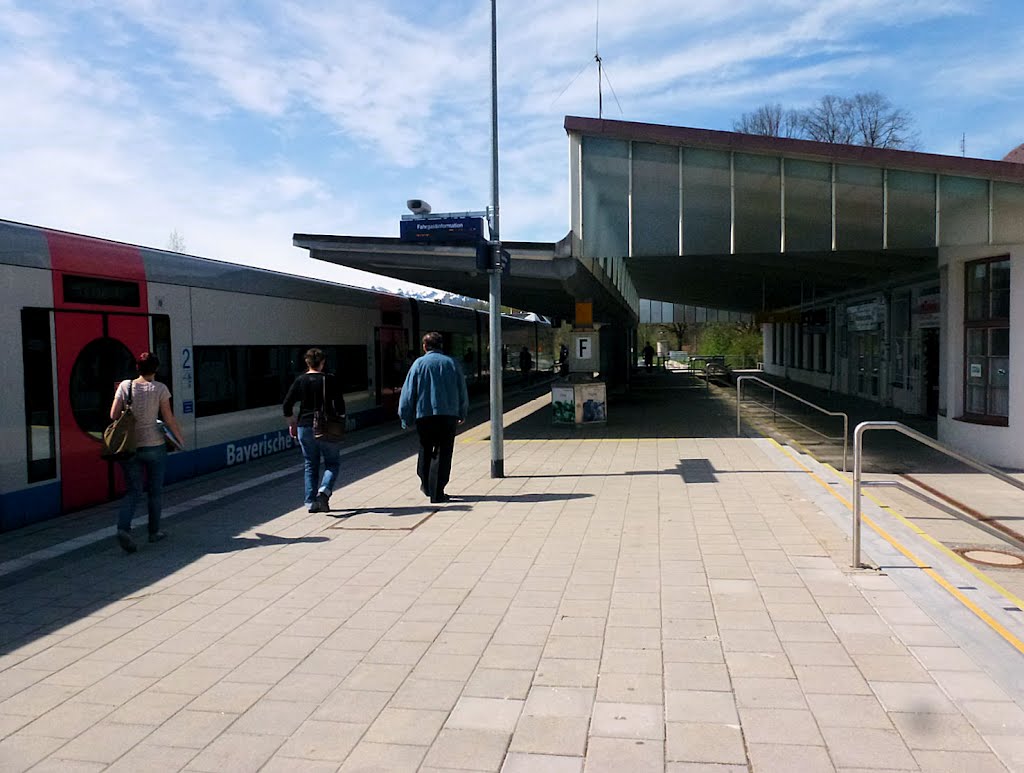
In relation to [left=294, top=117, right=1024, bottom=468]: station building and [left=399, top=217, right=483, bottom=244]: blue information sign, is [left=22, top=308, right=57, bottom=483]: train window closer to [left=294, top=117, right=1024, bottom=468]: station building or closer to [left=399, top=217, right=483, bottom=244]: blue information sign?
[left=399, top=217, right=483, bottom=244]: blue information sign

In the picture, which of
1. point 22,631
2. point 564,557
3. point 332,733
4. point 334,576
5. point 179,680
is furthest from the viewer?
point 564,557

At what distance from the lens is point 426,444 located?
322 inches

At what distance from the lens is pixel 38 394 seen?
7.10 meters

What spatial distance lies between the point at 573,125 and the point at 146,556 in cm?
941

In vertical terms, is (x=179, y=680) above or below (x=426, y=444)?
below

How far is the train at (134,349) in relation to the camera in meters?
7.01

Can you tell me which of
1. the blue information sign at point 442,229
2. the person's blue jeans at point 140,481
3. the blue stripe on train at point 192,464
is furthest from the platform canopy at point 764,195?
the person's blue jeans at point 140,481

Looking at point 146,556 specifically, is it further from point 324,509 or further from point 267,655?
point 267,655

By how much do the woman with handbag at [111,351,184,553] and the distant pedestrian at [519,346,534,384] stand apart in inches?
936

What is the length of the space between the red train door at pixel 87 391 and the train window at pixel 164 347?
0.52 metres

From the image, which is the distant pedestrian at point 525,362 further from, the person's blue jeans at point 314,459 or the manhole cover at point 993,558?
the manhole cover at point 993,558

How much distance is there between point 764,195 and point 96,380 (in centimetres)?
976

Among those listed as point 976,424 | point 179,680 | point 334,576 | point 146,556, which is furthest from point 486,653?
point 976,424

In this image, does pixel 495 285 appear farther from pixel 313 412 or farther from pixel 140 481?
pixel 140 481
